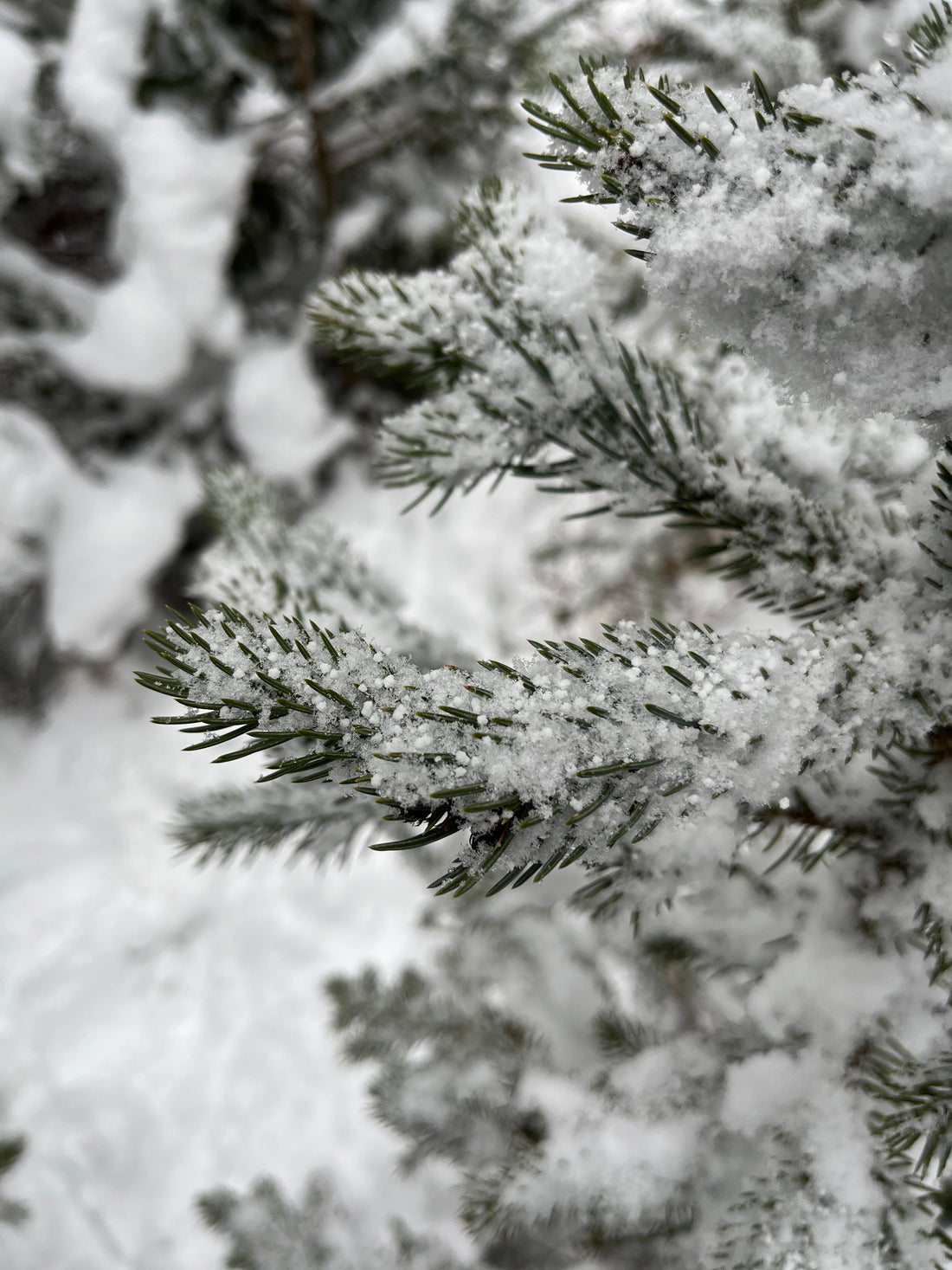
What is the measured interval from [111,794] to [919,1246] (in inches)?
80.4

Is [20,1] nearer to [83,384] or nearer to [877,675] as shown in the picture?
[83,384]

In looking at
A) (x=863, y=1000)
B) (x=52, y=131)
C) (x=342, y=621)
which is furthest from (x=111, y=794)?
(x=863, y=1000)

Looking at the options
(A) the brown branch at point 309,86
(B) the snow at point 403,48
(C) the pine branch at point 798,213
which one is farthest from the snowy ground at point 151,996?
(C) the pine branch at point 798,213

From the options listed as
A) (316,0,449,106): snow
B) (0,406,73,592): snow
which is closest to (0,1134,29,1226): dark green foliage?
(0,406,73,592): snow

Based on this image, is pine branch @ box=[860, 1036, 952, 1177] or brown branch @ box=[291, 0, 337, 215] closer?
pine branch @ box=[860, 1036, 952, 1177]

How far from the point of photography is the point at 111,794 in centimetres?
212

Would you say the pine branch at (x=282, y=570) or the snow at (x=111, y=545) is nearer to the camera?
the pine branch at (x=282, y=570)

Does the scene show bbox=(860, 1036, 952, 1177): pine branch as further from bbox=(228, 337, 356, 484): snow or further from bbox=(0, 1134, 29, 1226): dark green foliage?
bbox=(228, 337, 356, 484): snow

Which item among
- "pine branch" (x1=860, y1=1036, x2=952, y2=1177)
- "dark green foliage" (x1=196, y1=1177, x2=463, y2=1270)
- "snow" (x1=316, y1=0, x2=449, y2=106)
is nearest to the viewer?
"pine branch" (x1=860, y1=1036, x2=952, y2=1177)

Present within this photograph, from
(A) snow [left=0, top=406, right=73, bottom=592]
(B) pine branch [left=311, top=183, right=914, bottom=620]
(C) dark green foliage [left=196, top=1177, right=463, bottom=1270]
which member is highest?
(B) pine branch [left=311, top=183, right=914, bottom=620]

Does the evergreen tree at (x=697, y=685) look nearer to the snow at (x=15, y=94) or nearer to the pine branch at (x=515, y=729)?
the pine branch at (x=515, y=729)

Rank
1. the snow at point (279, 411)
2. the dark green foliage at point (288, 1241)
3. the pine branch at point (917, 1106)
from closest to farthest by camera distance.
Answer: the pine branch at point (917, 1106), the dark green foliage at point (288, 1241), the snow at point (279, 411)

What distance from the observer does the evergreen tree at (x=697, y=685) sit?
0.35 metres

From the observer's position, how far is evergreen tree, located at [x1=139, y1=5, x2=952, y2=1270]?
1.13ft
